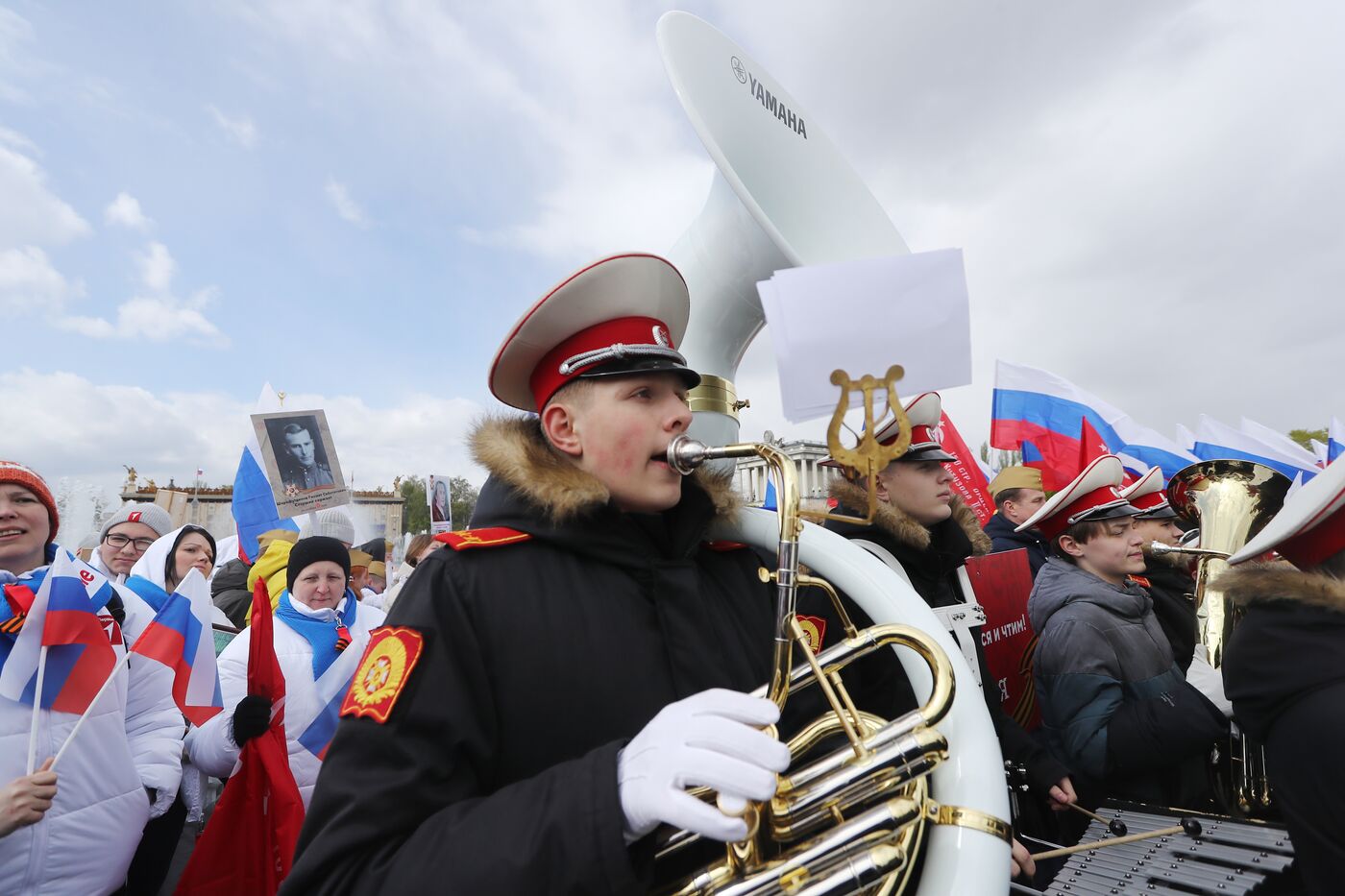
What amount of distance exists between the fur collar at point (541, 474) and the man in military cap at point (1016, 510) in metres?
A: 4.55

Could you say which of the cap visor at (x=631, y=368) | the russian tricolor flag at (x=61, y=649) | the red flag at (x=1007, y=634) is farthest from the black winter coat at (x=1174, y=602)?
the russian tricolor flag at (x=61, y=649)

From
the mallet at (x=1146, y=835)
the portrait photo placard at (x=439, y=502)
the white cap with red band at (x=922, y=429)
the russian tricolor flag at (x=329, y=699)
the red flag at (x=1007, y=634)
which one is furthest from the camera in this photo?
the portrait photo placard at (x=439, y=502)

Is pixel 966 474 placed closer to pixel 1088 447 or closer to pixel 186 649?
pixel 1088 447

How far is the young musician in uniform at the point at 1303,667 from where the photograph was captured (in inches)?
A: 79.2

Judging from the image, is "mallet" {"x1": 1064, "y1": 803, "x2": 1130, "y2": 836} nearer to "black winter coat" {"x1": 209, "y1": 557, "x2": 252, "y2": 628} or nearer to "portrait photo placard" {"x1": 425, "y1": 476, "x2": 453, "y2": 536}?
"black winter coat" {"x1": 209, "y1": 557, "x2": 252, "y2": 628}

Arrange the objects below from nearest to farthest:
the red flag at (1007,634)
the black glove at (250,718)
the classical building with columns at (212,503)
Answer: the black glove at (250,718) → the red flag at (1007,634) → the classical building with columns at (212,503)

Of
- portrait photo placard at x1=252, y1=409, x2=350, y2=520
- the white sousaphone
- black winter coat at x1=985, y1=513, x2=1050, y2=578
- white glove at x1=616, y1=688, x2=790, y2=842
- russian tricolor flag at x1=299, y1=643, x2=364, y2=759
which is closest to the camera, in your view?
white glove at x1=616, y1=688, x2=790, y2=842

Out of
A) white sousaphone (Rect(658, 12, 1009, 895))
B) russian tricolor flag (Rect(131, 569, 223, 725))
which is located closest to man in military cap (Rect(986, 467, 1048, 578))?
white sousaphone (Rect(658, 12, 1009, 895))

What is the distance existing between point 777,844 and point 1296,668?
66.5 inches

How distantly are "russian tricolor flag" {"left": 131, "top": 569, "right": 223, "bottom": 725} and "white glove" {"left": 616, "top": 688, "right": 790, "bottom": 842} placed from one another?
303 centimetres

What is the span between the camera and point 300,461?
22.3 feet

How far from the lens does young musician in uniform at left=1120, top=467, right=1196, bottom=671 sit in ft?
15.3

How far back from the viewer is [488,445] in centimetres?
199

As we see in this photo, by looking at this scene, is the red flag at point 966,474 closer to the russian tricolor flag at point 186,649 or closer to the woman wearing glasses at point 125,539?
the russian tricolor flag at point 186,649
